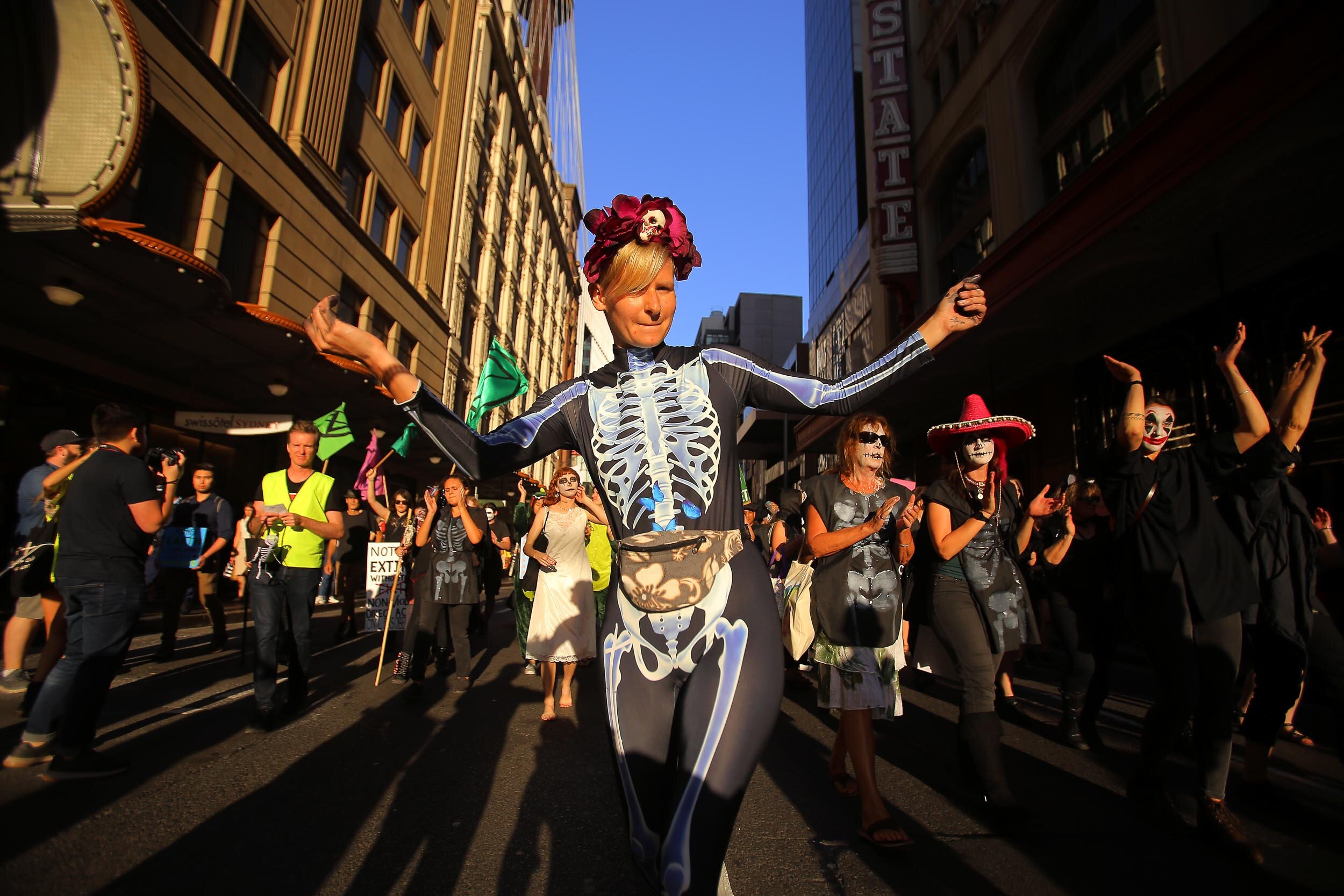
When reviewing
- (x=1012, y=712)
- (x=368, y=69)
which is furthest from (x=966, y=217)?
(x=368, y=69)

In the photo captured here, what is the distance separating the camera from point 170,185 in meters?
10.5

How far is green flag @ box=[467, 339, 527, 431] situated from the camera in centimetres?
812

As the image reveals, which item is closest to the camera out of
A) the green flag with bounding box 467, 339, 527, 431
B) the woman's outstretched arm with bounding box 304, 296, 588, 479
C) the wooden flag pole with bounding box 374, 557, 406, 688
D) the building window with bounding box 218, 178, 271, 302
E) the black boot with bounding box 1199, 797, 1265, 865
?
the woman's outstretched arm with bounding box 304, 296, 588, 479

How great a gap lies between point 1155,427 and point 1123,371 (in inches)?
12.4

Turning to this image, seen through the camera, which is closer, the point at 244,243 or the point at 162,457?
the point at 162,457

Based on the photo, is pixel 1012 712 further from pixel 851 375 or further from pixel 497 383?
pixel 497 383

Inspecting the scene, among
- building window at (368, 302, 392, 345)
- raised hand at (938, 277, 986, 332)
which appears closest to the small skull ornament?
raised hand at (938, 277, 986, 332)

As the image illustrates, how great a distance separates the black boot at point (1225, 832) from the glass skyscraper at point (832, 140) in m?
28.5

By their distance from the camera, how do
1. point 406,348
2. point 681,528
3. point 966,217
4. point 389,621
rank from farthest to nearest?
1. point 406,348
2. point 966,217
3. point 389,621
4. point 681,528

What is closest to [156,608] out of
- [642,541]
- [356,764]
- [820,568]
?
[356,764]

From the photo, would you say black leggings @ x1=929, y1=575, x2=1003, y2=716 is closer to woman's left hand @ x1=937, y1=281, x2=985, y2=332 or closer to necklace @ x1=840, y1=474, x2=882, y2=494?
necklace @ x1=840, y1=474, x2=882, y2=494

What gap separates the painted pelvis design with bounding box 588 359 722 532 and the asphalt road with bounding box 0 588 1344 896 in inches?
54.7

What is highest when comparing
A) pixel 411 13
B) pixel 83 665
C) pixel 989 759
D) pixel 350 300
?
pixel 411 13

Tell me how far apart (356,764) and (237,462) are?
12252mm
